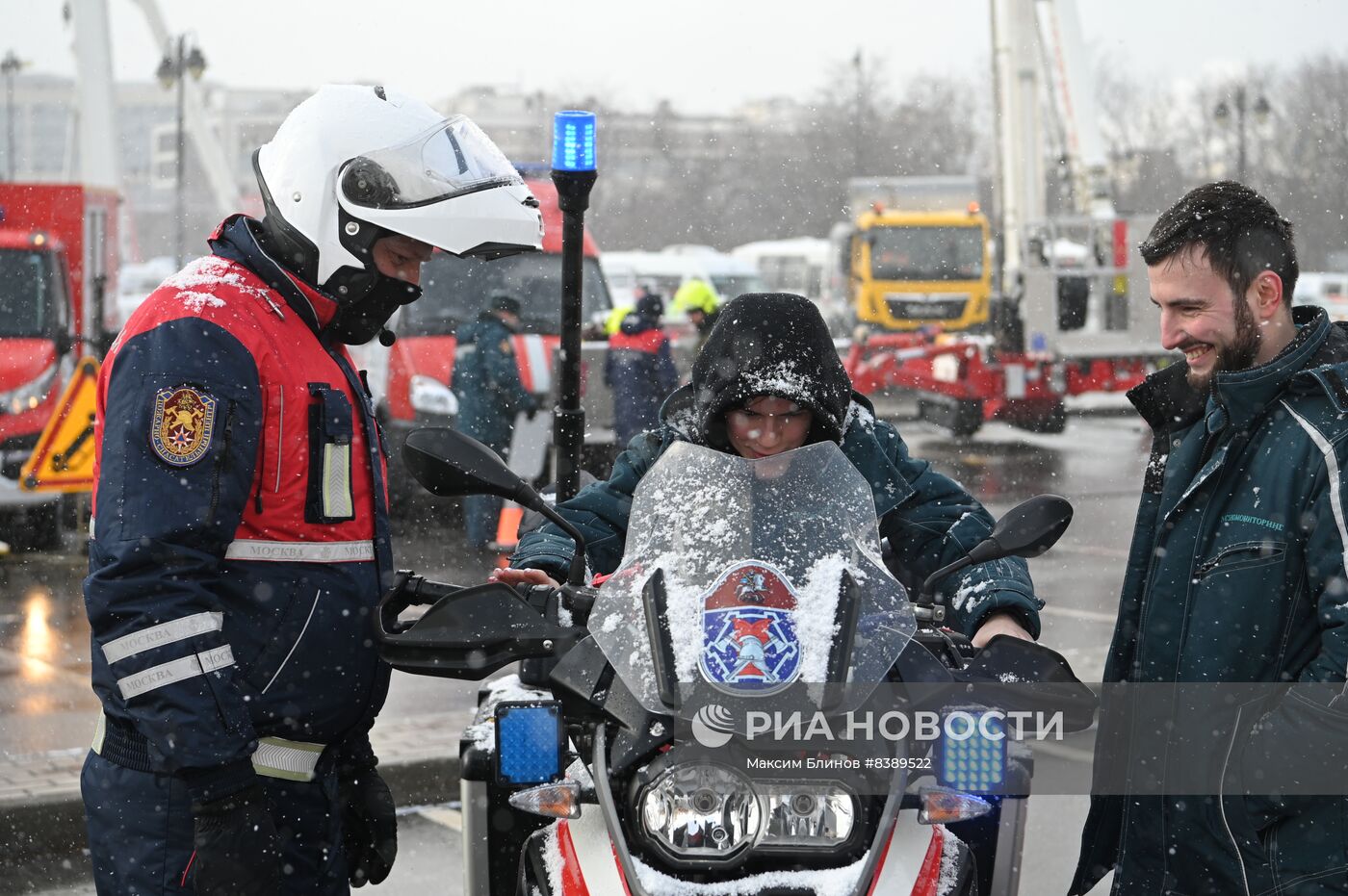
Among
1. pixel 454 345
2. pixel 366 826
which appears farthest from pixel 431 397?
pixel 366 826

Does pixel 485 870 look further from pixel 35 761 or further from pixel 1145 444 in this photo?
pixel 1145 444

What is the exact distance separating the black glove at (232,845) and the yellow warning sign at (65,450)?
8.41 metres

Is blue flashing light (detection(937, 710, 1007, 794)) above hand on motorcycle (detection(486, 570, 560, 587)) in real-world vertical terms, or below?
below

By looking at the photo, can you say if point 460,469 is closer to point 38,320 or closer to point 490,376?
point 490,376

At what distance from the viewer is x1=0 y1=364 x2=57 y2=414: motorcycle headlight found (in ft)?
36.7

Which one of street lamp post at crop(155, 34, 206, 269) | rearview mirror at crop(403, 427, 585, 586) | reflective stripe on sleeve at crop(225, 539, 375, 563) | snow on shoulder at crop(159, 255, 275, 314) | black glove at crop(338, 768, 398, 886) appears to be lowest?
black glove at crop(338, 768, 398, 886)

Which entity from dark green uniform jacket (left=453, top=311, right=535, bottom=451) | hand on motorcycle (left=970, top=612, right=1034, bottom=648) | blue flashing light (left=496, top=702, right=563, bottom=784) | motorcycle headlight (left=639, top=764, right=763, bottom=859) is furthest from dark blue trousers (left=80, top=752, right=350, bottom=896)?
dark green uniform jacket (left=453, top=311, right=535, bottom=451)

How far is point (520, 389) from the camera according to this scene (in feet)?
36.8

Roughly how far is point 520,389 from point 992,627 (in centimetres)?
831

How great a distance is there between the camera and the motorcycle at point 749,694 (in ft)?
7.43

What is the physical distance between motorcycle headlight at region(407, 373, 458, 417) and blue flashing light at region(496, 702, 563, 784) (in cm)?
1006

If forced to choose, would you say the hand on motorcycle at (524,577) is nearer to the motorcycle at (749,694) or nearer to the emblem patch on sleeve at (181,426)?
the motorcycle at (749,694)

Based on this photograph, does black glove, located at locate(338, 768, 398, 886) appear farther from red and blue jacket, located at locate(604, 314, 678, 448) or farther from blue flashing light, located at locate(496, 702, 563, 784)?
red and blue jacket, located at locate(604, 314, 678, 448)

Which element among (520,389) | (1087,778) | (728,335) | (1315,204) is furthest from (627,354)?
(1315,204)
